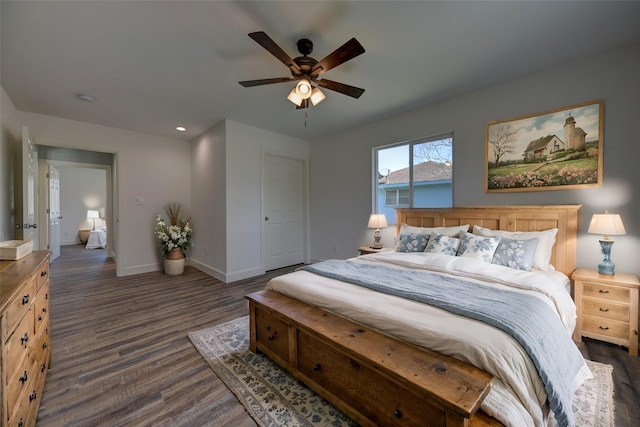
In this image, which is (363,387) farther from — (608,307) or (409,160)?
(409,160)

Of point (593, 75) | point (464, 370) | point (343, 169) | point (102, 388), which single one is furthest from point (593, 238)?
point (102, 388)

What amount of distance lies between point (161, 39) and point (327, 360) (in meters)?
2.65

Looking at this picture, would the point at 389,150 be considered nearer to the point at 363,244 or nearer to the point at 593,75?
the point at 363,244

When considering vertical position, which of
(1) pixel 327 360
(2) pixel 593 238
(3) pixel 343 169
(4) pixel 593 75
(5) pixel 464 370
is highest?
(4) pixel 593 75

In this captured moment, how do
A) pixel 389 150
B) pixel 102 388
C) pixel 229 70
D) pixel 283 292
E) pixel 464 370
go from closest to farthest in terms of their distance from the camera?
pixel 464 370 → pixel 102 388 → pixel 283 292 → pixel 229 70 → pixel 389 150

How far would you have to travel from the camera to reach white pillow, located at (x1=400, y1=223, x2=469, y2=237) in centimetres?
286

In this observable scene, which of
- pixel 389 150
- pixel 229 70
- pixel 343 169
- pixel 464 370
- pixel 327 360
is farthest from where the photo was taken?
pixel 343 169

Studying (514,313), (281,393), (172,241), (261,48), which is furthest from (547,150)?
(172,241)

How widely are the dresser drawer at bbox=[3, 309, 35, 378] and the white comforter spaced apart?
4.54ft

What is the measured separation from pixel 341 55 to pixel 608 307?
2.90 meters

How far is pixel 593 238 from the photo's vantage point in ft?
7.63

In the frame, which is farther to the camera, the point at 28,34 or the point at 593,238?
the point at 593,238

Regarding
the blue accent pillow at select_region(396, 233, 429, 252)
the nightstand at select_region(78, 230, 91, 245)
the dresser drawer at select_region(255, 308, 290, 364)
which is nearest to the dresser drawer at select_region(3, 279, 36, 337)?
the dresser drawer at select_region(255, 308, 290, 364)

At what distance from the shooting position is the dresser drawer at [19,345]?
41.1 inches
